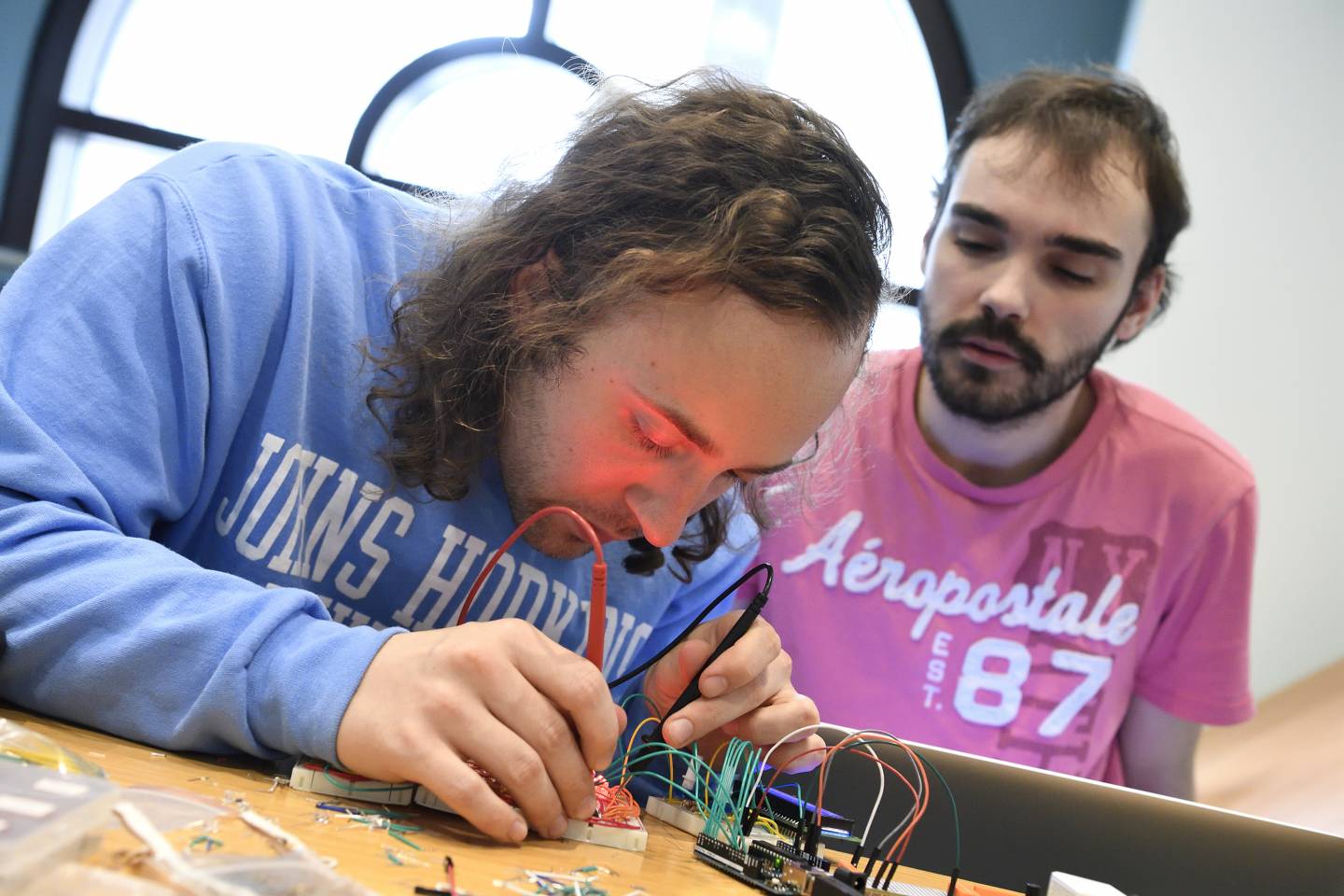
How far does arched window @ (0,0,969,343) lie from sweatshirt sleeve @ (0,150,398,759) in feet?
8.00

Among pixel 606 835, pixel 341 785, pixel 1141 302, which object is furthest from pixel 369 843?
pixel 1141 302

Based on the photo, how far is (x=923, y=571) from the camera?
1888mm

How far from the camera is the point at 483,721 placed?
0.73m

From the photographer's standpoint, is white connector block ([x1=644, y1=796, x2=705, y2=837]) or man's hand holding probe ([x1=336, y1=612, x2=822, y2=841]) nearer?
man's hand holding probe ([x1=336, y1=612, x2=822, y2=841])

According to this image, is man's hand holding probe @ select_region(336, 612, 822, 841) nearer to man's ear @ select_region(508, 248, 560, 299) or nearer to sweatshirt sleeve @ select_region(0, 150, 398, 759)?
sweatshirt sleeve @ select_region(0, 150, 398, 759)

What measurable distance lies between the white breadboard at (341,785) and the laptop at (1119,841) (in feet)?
1.54

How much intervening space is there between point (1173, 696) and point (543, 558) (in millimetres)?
1235

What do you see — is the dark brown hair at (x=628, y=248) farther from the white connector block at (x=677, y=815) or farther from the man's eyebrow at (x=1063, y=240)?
the man's eyebrow at (x=1063, y=240)

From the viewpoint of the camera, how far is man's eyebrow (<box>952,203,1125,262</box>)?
186 cm

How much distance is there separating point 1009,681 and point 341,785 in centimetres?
134

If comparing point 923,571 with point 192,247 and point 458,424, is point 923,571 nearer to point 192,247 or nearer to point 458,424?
point 458,424

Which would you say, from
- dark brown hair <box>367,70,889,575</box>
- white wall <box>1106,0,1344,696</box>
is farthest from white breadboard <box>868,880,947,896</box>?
white wall <box>1106,0,1344,696</box>

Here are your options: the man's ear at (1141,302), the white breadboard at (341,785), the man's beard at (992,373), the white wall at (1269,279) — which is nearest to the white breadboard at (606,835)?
the white breadboard at (341,785)

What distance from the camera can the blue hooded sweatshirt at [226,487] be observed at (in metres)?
0.76
